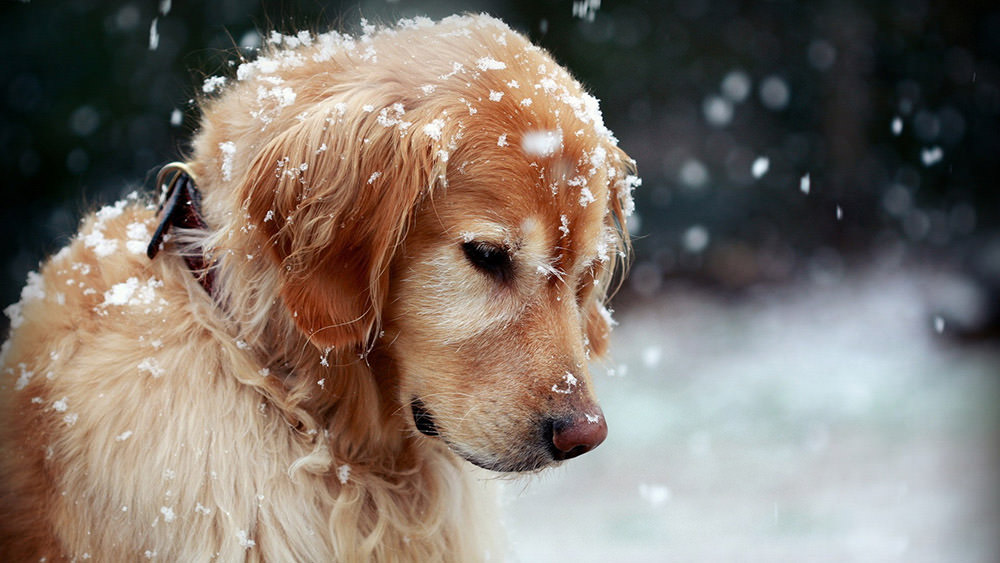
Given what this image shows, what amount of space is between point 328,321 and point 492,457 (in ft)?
1.38

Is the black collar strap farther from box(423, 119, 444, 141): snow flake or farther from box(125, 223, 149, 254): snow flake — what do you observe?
box(423, 119, 444, 141): snow flake

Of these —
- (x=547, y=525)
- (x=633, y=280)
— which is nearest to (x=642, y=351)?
(x=633, y=280)

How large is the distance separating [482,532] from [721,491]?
9.03 feet

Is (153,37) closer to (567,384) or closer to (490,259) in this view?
(490,259)

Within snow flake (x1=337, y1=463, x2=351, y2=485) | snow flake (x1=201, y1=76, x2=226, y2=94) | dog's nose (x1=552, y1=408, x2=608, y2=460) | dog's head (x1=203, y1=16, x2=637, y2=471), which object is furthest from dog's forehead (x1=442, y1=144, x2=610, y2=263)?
snow flake (x1=201, y1=76, x2=226, y2=94)

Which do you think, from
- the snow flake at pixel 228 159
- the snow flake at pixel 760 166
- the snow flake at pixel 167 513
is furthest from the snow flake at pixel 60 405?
the snow flake at pixel 760 166

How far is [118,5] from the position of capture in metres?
3.68

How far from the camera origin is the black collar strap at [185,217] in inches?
65.1

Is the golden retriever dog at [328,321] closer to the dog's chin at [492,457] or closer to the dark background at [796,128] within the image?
the dog's chin at [492,457]

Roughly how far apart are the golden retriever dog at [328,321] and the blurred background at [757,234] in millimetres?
1775

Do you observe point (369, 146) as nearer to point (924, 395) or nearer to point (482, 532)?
point (482, 532)

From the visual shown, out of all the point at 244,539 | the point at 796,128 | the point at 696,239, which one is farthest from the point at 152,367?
the point at 796,128

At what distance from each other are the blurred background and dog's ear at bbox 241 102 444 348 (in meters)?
2.09

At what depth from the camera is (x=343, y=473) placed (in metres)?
1.65
